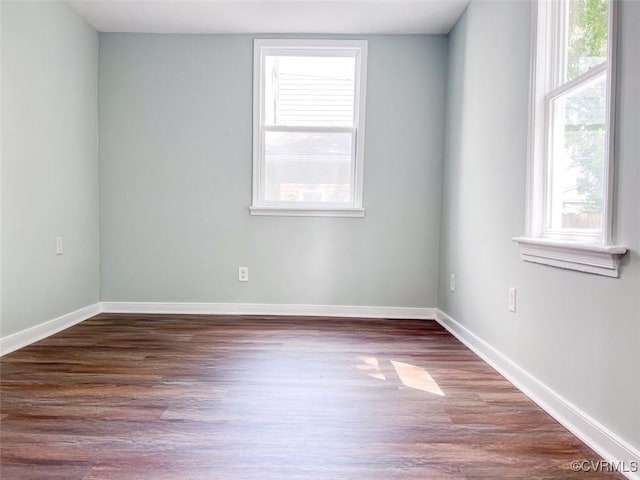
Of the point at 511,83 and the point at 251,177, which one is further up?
the point at 511,83

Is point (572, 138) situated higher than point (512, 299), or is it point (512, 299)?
point (572, 138)

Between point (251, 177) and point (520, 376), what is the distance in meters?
2.37

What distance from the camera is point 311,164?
3.32 meters

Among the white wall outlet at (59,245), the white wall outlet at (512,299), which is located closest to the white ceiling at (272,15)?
the white wall outlet at (59,245)

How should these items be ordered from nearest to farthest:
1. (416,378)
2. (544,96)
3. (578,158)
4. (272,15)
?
(578,158), (544,96), (416,378), (272,15)

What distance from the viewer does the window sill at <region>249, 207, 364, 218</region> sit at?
3.28 metres

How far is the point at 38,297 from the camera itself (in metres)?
2.57

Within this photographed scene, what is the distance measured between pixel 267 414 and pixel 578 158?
165 cm

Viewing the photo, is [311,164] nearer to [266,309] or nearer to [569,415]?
[266,309]

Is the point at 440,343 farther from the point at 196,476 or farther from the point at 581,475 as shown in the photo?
the point at 196,476

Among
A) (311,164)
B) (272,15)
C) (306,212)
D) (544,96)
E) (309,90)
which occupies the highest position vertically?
(272,15)

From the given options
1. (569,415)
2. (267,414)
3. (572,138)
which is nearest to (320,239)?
(267,414)

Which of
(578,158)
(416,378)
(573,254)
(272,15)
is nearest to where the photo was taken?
(573,254)

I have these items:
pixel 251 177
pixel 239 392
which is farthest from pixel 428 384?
pixel 251 177
